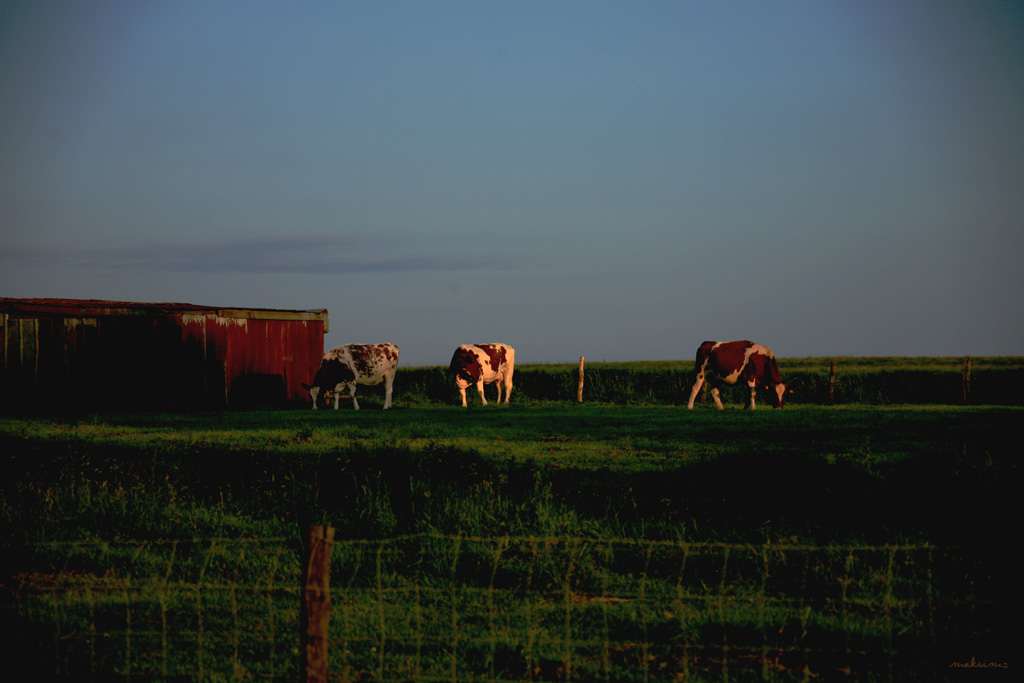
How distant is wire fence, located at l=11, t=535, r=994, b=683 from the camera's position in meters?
6.53

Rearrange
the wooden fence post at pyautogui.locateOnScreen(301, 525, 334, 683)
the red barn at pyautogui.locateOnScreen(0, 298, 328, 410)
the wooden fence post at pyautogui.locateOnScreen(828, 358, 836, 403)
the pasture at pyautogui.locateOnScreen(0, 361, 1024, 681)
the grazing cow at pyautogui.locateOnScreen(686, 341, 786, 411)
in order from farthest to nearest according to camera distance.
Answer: the wooden fence post at pyautogui.locateOnScreen(828, 358, 836, 403) → the grazing cow at pyautogui.locateOnScreen(686, 341, 786, 411) → the red barn at pyautogui.locateOnScreen(0, 298, 328, 410) → the pasture at pyautogui.locateOnScreen(0, 361, 1024, 681) → the wooden fence post at pyautogui.locateOnScreen(301, 525, 334, 683)

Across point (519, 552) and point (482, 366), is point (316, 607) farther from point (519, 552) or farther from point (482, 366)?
point (482, 366)

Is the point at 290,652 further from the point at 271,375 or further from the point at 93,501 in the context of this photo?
the point at 271,375

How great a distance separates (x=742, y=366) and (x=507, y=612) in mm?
23202

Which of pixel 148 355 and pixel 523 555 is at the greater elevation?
pixel 148 355

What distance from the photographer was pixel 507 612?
7.88 metres

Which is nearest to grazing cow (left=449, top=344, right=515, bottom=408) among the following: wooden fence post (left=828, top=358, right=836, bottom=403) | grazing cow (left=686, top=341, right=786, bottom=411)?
grazing cow (left=686, top=341, right=786, bottom=411)

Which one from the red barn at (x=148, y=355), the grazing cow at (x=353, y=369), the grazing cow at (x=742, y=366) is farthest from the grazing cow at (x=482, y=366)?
the grazing cow at (x=742, y=366)

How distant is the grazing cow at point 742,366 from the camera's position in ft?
97.0

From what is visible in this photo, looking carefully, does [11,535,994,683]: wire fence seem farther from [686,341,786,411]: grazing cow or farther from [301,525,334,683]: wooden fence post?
[686,341,786,411]: grazing cow

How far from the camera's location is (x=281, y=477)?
1230 cm

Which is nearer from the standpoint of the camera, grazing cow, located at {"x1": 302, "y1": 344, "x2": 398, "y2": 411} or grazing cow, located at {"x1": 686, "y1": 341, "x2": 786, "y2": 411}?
grazing cow, located at {"x1": 686, "y1": 341, "x2": 786, "y2": 411}

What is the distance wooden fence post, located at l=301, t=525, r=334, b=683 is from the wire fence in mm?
649

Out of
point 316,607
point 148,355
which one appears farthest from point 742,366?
point 316,607
